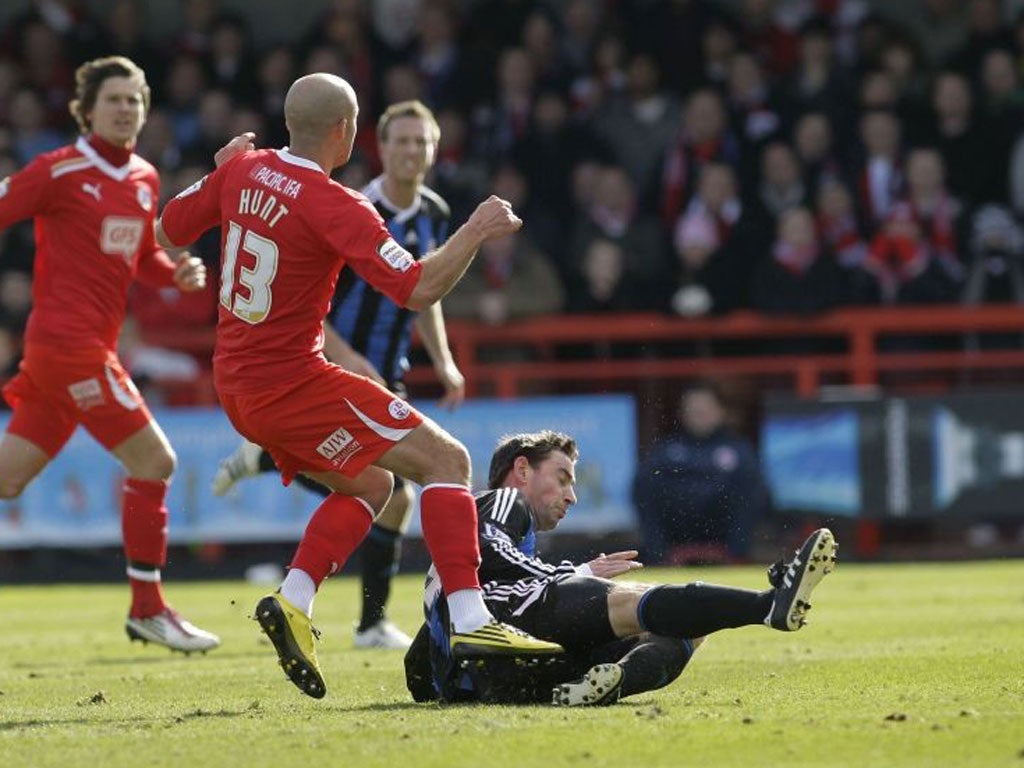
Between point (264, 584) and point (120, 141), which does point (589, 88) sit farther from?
point (120, 141)

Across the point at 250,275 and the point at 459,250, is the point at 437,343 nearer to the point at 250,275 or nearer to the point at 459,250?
the point at 250,275

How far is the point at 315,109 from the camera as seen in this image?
7543 millimetres

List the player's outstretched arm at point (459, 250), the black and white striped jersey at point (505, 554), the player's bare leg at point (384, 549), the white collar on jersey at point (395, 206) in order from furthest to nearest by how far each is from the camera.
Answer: the white collar on jersey at point (395, 206)
the player's bare leg at point (384, 549)
the black and white striped jersey at point (505, 554)
the player's outstretched arm at point (459, 250)

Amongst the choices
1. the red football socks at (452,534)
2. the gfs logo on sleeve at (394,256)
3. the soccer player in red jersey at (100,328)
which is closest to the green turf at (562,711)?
the red football socks at (452,534)


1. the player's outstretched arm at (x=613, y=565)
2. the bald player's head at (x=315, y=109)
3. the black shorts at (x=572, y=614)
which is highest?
the bald player's head at (x=315, y=109)

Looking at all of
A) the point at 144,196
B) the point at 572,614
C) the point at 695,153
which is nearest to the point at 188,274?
the point at 144,196

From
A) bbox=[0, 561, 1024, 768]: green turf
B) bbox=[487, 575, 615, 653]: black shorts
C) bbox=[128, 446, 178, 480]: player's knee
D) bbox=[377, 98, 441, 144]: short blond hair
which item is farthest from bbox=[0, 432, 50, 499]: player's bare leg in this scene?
bbox=[487, 575, 615, 653]: black shorts

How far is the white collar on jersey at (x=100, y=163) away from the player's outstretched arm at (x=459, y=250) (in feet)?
10.9

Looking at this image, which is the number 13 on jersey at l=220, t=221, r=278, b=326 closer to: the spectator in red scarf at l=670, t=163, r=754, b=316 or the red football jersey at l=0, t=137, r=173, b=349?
the red football jersey at l=0, t=137, r=173, b=349

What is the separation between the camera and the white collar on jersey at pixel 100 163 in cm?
998

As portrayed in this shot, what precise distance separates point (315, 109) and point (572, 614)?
6.90 feet

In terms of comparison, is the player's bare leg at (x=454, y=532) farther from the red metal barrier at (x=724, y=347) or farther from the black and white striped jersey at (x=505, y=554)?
the red metal barrier at (x=724, y=347)

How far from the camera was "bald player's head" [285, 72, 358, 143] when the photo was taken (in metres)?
7.55

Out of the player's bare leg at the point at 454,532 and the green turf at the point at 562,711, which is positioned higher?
the player's bare leg at the point at 454,532
